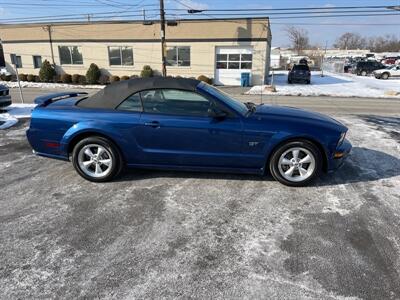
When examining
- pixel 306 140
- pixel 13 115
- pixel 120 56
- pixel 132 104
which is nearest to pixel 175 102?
pixel 132 104

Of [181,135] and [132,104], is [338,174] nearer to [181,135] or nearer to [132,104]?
[181,135]

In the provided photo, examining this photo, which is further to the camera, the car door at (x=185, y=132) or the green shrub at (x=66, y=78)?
the green shrub at (x=66, y=78)

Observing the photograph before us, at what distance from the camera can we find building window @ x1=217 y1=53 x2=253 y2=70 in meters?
23.2

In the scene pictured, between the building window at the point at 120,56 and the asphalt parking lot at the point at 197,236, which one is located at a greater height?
the building window at the point at 120,56

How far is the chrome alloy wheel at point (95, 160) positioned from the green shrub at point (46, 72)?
2513cm

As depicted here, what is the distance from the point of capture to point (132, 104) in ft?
14.0

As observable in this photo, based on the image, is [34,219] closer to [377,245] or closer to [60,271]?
[60,271]

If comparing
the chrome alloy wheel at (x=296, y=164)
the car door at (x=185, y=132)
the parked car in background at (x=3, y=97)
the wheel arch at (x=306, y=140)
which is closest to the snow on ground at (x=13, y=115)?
the parked car in background at (x=3, y=97)

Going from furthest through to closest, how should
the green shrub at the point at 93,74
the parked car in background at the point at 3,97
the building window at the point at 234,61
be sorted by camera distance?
1. the green shrub at the point at 93,74
2. the building window at the point at 234,61
3. the parked car in background at the point at 3,97

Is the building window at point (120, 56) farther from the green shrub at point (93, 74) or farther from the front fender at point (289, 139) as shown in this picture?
the front fender at point (289, 139)

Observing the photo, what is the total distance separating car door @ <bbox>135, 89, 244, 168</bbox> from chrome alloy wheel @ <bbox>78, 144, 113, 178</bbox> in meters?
0.52

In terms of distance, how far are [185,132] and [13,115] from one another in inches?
295

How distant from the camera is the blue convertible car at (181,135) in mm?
4086

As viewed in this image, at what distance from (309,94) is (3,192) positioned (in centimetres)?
1786
